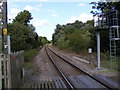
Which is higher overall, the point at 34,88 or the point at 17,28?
the point at 17,28

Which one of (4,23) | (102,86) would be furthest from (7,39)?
(102,86)

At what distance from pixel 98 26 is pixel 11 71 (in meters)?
9.01

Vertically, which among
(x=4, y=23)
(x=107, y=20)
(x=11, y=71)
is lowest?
(x=11, y=71)

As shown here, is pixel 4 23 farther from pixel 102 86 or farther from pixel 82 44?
pixel 82 44

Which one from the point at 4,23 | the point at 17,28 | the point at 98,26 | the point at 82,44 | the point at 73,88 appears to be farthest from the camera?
the point at 82,44

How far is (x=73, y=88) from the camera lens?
7461mm

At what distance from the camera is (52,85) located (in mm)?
8016

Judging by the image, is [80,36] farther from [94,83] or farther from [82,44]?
[94,83]

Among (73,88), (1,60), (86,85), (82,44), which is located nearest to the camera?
(1,60)

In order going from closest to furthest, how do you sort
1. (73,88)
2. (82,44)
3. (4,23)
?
(4,23) < (73,88) < (82,44)

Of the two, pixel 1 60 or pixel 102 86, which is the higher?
pixel 1 60

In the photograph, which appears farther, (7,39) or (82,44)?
(82,44)

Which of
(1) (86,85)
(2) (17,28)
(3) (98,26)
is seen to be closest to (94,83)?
(1) (86,85)

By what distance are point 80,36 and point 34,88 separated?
82.0 ft
